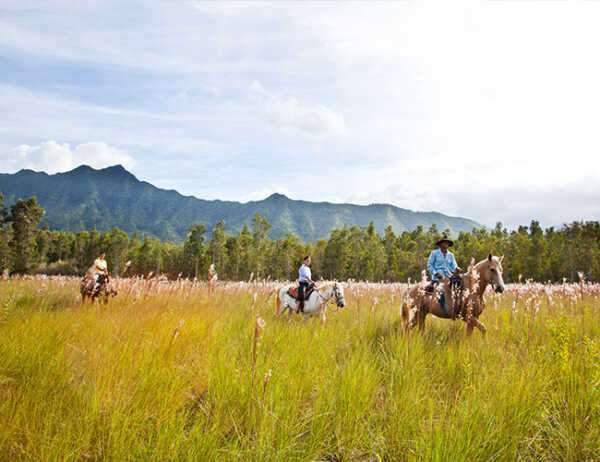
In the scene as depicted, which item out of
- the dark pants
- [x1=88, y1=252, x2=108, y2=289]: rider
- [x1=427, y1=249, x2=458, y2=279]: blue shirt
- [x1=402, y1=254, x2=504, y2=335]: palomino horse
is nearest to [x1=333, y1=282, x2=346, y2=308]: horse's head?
the dark pants

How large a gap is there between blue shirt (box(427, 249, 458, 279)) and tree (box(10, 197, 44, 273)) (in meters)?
65.9

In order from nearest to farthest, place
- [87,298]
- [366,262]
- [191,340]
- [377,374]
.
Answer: [377,374], [191,340], [87,298], [366,262]

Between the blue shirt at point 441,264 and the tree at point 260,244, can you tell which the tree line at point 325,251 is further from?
the blue shirt at point 441,264

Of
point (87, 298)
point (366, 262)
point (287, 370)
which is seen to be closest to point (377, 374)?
point (287, 370)

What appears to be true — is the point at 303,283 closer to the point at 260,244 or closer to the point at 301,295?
the point at 301,295

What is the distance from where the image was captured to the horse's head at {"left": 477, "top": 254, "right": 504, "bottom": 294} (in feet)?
24.6

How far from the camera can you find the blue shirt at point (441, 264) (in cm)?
875

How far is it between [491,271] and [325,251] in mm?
69259

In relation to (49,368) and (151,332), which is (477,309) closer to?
(151,332)

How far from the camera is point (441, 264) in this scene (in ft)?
29.2

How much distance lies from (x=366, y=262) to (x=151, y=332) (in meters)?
73.4

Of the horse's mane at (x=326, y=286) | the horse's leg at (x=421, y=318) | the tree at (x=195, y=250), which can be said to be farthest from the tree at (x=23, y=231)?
the horse's leg at (x=421, y=318)

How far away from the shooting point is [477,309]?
763cm

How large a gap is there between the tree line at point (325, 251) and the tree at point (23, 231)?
13cm
